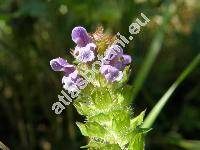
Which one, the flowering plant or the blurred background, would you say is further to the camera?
the blurred background

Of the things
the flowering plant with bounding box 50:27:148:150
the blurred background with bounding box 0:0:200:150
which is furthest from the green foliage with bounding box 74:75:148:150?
the blurred background with bounding box 0:0:200:150

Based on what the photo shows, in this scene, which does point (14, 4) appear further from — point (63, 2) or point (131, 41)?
point (131, 41)

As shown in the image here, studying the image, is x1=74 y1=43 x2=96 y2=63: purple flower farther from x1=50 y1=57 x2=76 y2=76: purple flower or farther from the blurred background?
the blurred background

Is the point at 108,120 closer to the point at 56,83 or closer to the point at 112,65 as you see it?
the point at 112,65

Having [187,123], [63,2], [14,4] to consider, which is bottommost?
[187,123]

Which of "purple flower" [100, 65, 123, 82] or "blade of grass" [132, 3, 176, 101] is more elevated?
"blade of grass" [132, 3, 176, 101]

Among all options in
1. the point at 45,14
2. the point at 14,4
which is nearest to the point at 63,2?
the point at 45,14

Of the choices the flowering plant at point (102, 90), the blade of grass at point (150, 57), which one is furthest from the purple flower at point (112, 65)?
the blade of grass at point (150, 57)
